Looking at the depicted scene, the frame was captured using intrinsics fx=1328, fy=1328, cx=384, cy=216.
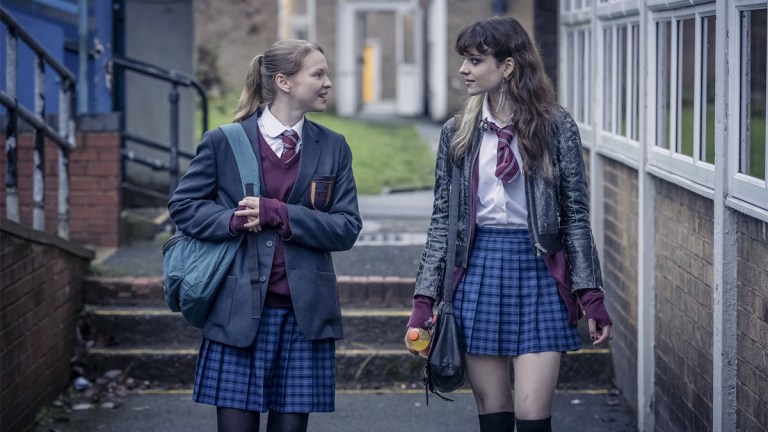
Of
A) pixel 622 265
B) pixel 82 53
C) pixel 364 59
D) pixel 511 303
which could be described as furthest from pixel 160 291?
pixel 364 59

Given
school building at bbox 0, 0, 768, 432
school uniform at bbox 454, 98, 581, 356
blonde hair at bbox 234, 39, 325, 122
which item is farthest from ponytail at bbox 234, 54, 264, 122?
school building at bbox 0, 0, 768, 432

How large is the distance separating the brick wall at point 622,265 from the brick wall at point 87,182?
3.35m

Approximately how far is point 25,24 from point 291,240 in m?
5.18

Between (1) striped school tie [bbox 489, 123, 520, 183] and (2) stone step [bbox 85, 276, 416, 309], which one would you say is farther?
(2) stone step [bbox 85, 276, 416, 309]

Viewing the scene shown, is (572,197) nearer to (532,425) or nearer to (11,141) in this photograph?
(532,425)

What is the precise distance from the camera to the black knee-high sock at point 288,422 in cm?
454

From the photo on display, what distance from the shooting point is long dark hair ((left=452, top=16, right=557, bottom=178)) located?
434 centimetres

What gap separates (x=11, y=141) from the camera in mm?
7047

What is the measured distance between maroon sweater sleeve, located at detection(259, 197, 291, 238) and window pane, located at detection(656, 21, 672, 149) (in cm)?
227

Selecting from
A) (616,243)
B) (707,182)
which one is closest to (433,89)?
(616,243)

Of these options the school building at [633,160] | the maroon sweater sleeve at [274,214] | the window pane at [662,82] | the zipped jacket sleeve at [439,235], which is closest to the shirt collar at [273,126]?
the maroon sweater sleeve at [274,214]

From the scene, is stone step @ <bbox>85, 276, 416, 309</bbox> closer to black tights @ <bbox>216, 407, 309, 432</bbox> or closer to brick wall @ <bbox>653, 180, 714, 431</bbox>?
brick wall @ <bbox>653, 180, 714, 431</bbox>

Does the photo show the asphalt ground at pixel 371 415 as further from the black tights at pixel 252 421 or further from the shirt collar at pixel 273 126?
the shirt collar at pixel 273 126

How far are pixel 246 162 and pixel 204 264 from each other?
Result: 0.37m
